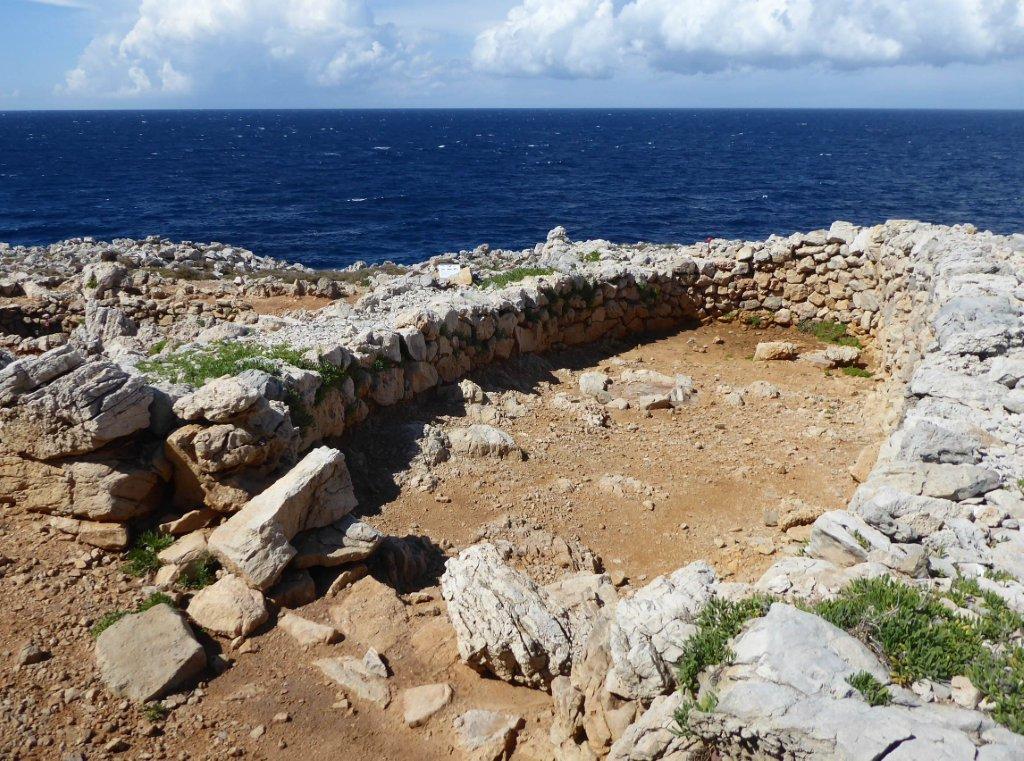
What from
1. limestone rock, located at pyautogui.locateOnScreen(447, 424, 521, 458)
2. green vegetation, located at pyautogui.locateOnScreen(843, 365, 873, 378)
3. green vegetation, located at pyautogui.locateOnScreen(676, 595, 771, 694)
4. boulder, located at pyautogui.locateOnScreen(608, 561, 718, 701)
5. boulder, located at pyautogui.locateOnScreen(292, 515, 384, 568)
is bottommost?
green vegetation, located at pyautogui.locateOnScreen(843, 365, 873, 378)

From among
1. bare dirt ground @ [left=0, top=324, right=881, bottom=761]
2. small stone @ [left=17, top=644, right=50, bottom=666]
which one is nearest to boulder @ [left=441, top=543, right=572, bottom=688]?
bare dirt ground @ [left=0, top=324, right=881, bottom=761]

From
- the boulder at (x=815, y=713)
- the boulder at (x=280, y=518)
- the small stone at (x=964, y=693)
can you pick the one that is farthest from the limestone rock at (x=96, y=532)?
the small stone at (x=964, y=693)

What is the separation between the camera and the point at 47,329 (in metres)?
17.7

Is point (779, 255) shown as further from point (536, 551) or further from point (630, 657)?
point (630, 657)

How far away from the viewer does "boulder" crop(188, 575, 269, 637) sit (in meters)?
6.66

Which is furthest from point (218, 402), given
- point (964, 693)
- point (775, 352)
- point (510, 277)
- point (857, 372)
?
point (857, 372)

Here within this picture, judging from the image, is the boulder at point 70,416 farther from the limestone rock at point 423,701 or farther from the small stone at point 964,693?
the small stone at point 964,693

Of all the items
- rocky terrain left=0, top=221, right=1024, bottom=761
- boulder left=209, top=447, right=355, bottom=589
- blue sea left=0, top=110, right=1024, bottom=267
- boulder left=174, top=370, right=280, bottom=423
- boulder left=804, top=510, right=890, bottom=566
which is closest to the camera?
rocky terrain left=0, top=221, right=1024, bottom=761

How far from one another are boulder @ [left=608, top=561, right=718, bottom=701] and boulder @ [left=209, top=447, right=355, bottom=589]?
3298mm

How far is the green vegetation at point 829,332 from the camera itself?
53.2 feet

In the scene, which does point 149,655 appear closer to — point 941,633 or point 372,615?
point 372,615

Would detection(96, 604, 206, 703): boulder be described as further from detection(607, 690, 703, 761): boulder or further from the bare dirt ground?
detection(607, 690, 703, 761): boulder

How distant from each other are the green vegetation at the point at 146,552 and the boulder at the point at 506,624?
2.82 meters

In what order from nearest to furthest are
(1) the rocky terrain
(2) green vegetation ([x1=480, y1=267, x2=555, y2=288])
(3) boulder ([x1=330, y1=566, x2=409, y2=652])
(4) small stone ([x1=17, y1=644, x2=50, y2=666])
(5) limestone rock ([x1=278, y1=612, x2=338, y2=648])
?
(1) the rocky terrain, (4) small stone ([x1=17, y1=644, x2=50, y2=666]), (5) limestone rock ([x1=278, y1=612, x2=338, y2=648]), (3) boulder ([x1=330, y1=566, x2=409, y2=652]), (2) green vegetation ([x1=480, y1=267, x2=555, y2=288])
